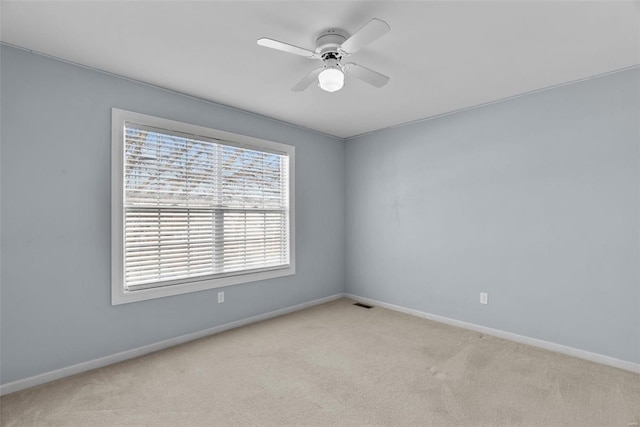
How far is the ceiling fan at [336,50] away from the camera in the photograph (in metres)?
1.80

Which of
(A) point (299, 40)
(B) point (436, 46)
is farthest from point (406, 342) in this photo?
(A) point (299, 40)

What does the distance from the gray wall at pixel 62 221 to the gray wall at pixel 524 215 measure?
265 cm

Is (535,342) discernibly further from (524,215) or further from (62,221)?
(62,221)

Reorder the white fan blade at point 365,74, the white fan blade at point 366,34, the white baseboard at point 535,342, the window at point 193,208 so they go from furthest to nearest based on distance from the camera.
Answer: the window at point 193,208
the white baseboard at point 535,342
the white fan blade at point 365,74
the white fan blade at point 366,34

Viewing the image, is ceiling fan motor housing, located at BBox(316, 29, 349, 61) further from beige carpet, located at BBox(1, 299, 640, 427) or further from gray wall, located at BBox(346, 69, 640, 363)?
beige carpet, located at BBox(1, 299, 640, 427)

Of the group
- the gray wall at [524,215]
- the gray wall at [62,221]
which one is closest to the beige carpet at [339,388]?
the gray wall at [62,221]

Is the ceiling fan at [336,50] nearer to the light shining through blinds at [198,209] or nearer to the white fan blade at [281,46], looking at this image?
the white fan blade at [281,46]

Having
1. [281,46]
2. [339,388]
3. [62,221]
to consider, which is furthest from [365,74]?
[62,221]

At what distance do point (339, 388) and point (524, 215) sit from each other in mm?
2460

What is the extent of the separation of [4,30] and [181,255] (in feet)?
6.84

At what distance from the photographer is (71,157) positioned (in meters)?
2.54

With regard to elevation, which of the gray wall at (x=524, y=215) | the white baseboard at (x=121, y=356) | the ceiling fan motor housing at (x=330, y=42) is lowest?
the white baseboard at (x=121, y=356)

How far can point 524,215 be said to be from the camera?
3.18 meters

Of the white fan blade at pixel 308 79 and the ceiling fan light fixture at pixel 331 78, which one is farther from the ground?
the white fan blade at pixel 308 79
